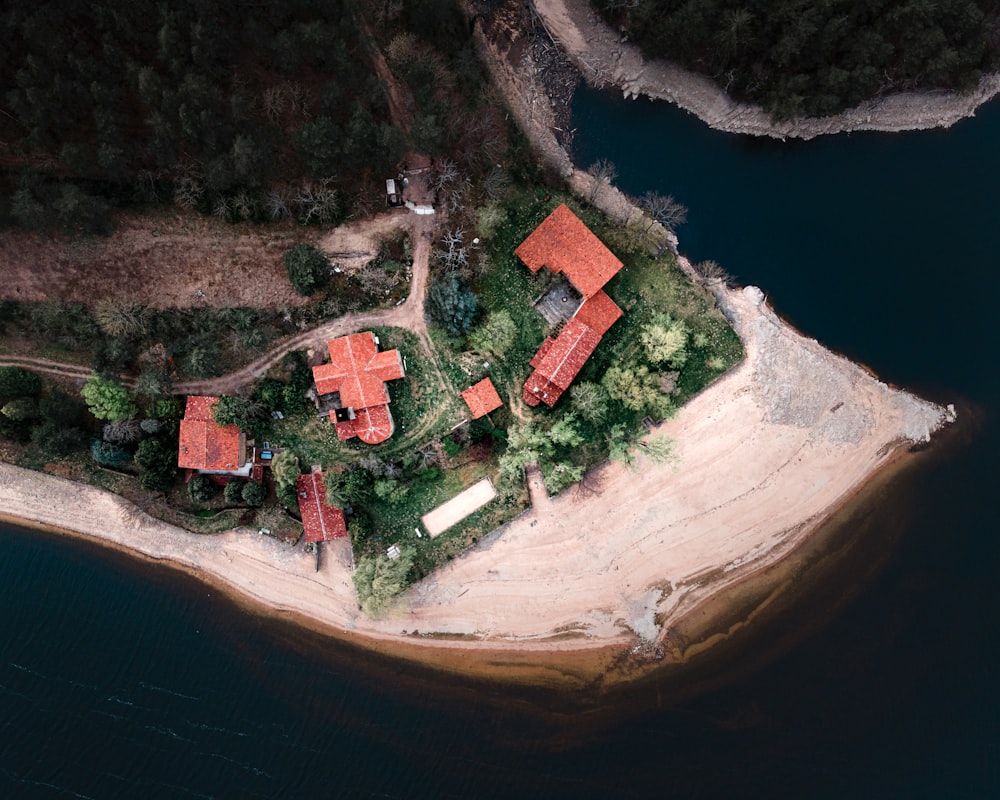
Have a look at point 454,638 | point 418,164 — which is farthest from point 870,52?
point 454,638

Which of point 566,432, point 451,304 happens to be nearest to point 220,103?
point 451,304

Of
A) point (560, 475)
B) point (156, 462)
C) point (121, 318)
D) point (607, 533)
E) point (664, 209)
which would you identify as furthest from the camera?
point (664, 209)

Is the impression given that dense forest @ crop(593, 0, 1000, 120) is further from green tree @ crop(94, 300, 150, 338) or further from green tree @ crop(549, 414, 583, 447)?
green tree @ crop(94, 300, 150, 338)

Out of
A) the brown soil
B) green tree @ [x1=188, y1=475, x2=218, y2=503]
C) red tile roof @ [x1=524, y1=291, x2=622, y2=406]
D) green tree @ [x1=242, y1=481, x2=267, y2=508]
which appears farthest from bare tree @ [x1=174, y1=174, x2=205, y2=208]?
red tile roof @ [x1=524, y1=291, x2=622, y2=406]

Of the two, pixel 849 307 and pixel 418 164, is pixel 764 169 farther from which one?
pixel 418 164

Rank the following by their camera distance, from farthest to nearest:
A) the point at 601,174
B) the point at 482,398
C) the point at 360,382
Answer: the point at 601,174, the point at 482,398, the point at 360,382

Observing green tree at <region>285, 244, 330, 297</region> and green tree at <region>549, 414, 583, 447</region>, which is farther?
green tree at <region>549, 414, 583, 447</region>

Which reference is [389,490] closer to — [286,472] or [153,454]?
[286,472]
